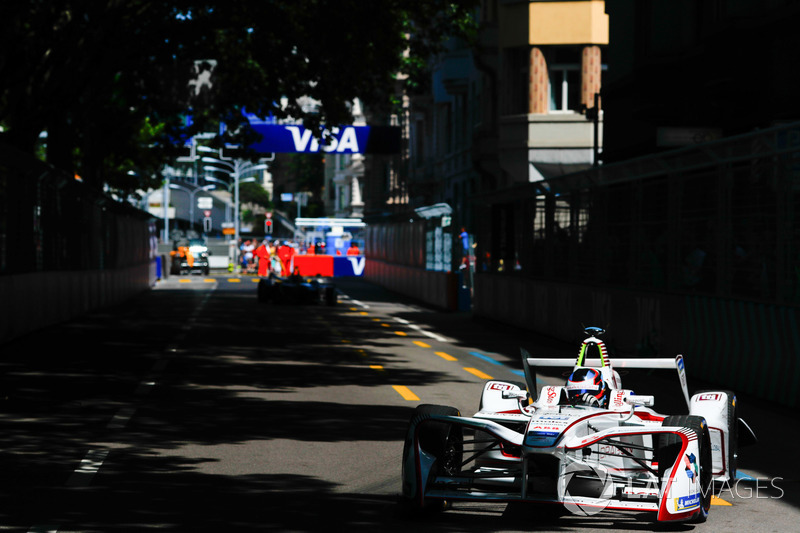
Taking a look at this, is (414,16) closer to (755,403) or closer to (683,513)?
(755,403)

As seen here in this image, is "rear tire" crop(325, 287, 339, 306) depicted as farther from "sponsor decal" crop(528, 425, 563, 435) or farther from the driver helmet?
"sponsor decal" crop(528, 425, 563, 435)

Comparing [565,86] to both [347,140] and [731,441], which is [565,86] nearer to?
[347,140]

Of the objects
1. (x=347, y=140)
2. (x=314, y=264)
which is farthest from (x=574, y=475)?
(x=314, y=264)

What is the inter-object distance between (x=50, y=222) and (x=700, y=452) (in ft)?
68.1

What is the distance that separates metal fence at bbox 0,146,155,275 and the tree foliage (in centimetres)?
177

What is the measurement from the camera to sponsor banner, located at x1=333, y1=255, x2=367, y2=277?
67.6 metres

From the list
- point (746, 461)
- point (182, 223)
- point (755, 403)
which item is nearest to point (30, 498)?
point (746, 461)

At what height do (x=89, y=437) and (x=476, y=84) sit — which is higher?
(x=476, y=84)

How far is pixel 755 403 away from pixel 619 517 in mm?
6549

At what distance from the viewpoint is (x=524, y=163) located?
3972 centimetres

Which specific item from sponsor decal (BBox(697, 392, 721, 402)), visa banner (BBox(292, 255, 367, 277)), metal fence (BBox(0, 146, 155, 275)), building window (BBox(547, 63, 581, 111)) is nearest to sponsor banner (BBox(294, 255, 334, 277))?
visa banner (BBox(292, 255, 367, 277))

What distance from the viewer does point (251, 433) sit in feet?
35.3

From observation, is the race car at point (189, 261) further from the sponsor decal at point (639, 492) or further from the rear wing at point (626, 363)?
the sponsor decal at point (639, 492)

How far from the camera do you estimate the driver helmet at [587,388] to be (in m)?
8.16
